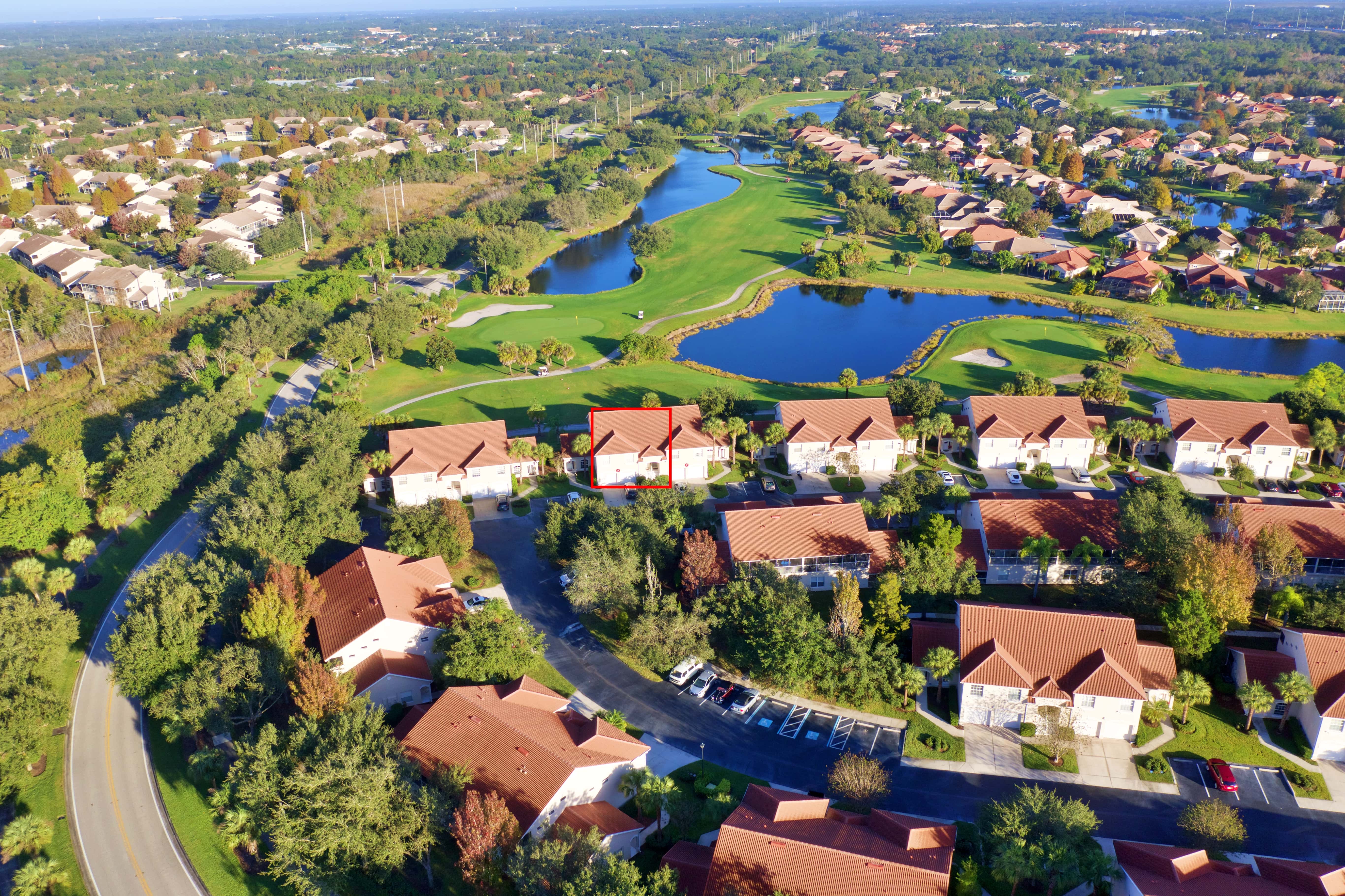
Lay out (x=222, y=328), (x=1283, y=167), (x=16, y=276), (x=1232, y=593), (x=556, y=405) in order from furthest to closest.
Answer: (x=1283, y=167) → (x=16, y=276) → (x=222, y=328) → (x=556, y=405) → (x=1232, y=593)

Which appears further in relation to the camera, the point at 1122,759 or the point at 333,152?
the point at 333,152

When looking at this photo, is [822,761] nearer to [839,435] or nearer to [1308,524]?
[839,435]

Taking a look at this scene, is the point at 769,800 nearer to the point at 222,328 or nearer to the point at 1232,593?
the point at 1232,593

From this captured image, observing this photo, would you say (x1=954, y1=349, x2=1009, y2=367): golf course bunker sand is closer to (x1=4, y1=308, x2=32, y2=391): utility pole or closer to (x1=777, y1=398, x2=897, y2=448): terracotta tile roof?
(x1=777, y1=398, x2=897, y2=448): terracotta tile roof

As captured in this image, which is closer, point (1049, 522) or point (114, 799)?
point (114, 799)

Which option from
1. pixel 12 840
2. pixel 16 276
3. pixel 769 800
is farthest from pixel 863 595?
pixel 16 276

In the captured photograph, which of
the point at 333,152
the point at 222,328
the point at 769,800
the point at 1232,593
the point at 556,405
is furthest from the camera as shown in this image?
the point at 333,152

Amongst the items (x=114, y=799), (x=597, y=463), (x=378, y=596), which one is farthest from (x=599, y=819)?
(x=597, y=463)

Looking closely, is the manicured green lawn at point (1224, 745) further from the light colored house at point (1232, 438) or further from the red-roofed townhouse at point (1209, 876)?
the light colored house at point (1232, 438)
